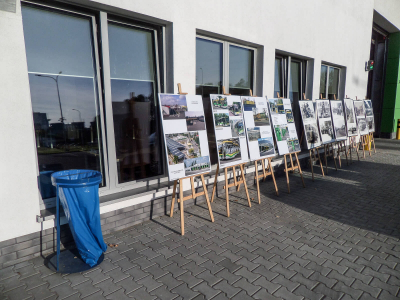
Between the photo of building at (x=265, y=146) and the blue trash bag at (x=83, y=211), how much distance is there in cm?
304

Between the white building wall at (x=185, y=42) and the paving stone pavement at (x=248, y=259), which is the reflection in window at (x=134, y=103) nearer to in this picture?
the white building wall at (x=185, y=42)

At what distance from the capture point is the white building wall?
2934 millimetres

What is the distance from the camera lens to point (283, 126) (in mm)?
5660

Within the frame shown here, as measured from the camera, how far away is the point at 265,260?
125 inches

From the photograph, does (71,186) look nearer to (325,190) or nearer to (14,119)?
(14,119)

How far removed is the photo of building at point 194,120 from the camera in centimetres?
398

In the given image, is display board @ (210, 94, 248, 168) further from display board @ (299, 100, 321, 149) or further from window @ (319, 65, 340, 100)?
window @ (319, 65, 340, 100)

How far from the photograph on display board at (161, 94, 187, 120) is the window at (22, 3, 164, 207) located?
726mm

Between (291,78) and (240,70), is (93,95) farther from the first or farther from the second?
(291,78)

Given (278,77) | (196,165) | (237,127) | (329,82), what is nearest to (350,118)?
(329,82)

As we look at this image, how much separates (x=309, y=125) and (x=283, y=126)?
3.95 feet

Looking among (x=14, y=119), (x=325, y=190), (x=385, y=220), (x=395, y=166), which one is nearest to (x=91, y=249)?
(x=14, y=119)

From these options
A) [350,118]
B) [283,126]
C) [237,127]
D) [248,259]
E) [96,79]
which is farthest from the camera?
[350,118]

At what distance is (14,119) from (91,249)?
1691mm
